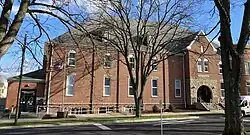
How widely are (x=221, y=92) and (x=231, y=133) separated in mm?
31383

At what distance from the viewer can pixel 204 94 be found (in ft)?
132

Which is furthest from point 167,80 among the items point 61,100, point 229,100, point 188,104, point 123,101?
point 229,100

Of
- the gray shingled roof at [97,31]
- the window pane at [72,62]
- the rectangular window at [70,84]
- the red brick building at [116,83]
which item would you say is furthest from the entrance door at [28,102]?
the gray shingled roof at [97,31]

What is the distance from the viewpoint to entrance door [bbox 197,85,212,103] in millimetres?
39094

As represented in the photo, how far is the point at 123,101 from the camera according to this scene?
112ft

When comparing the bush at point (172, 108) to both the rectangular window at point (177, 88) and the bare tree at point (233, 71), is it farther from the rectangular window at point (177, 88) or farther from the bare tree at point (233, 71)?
the bare tree at point (233, 71)

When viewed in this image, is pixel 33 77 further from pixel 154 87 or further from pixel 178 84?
pixel 178 84

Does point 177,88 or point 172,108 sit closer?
point 172,108

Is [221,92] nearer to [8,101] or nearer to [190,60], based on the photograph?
[190,60]

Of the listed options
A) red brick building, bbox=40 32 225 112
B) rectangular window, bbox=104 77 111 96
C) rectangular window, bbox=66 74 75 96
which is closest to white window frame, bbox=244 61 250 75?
red brick building, bbox=40 32 225 112

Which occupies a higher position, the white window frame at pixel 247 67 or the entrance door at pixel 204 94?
the white window frame at pixel 247 67

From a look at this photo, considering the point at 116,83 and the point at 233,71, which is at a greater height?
the point at 116,83

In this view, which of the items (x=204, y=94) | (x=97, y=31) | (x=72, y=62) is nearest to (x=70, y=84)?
(x=72, y=62)

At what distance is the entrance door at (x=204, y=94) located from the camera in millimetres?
39094
